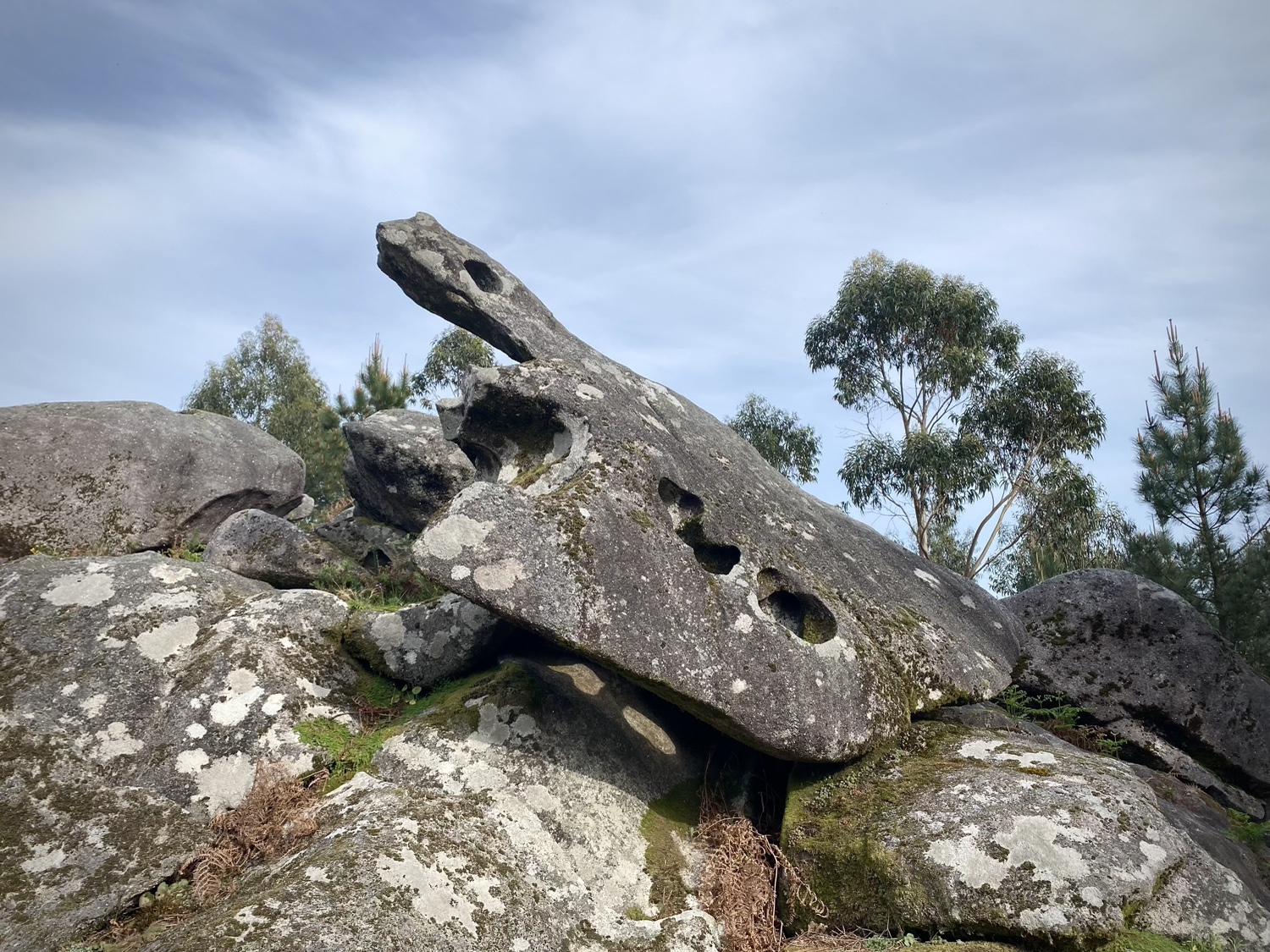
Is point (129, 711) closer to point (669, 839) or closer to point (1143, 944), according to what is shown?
point (669, 839)

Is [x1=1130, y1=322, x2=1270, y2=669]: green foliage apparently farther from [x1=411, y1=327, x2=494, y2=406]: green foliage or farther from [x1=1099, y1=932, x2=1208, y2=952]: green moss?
[x1=411, y1=327, x2=494, y2=406]: green foliage

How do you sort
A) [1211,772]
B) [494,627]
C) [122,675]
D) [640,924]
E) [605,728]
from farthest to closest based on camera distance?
[1211,772], [494,627], [605,728], [122,675], [640,924]

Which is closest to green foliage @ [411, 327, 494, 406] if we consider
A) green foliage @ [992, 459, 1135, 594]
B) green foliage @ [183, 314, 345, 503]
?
green foliage @ [183, 314, 345, 503]

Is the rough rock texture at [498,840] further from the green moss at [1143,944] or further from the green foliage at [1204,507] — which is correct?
the green foliage at [1204,507]

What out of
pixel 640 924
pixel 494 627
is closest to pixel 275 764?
pixel 494 627

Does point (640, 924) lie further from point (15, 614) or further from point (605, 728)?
point (15, 614)

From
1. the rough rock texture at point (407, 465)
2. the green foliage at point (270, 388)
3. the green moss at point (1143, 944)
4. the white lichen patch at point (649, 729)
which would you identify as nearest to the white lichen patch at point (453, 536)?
the white lichen patch at point (649, 729)

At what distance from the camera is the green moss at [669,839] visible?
6.95m

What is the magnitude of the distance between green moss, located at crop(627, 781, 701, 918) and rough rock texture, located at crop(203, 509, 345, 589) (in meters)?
7.59

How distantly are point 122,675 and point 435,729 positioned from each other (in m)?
2.60

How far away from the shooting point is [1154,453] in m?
16.9

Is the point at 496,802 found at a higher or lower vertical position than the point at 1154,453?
lower

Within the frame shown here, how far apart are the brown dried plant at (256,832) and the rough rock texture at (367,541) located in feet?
26.2

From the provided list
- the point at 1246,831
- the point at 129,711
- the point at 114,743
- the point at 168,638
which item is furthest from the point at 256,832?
the point at 1246,831
